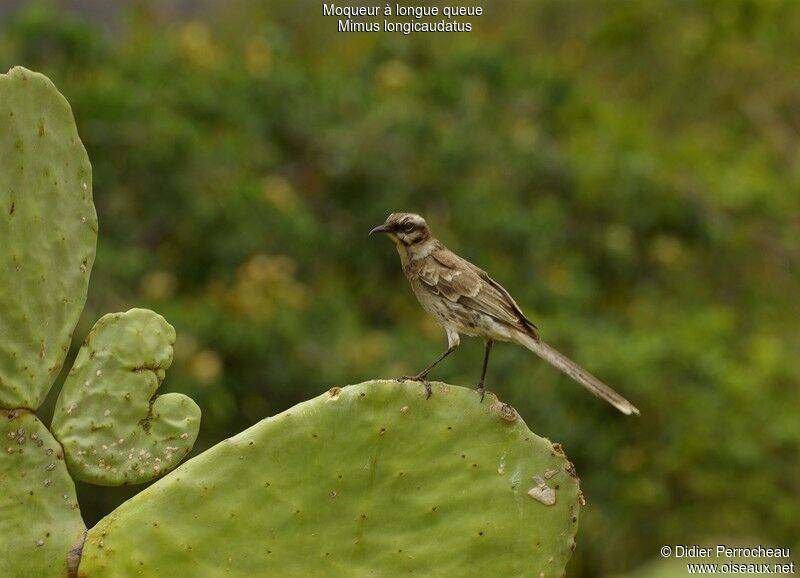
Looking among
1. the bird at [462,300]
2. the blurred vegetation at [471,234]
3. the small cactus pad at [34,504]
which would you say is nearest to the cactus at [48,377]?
the small cactus pad at [34,504]

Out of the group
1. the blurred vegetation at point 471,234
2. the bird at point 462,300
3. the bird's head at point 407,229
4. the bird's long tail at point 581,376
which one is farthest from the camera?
the blurred vegetation at point 471,234

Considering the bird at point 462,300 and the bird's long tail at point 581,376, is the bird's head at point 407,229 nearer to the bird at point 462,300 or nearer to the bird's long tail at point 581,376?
the bird at point 462,300

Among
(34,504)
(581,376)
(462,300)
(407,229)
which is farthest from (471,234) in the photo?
(34,504)

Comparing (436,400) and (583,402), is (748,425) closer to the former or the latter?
(583,402)

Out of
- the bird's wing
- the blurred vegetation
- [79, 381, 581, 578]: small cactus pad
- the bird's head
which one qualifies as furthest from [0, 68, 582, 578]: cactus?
the blurred vegetation

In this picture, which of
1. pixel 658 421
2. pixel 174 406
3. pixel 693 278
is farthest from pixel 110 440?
pixel 693 278

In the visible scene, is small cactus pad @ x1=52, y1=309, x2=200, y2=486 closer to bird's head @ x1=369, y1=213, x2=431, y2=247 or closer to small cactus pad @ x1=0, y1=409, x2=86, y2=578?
small cactus pad @ x1=0, y1=409, x2=86, y2=578
